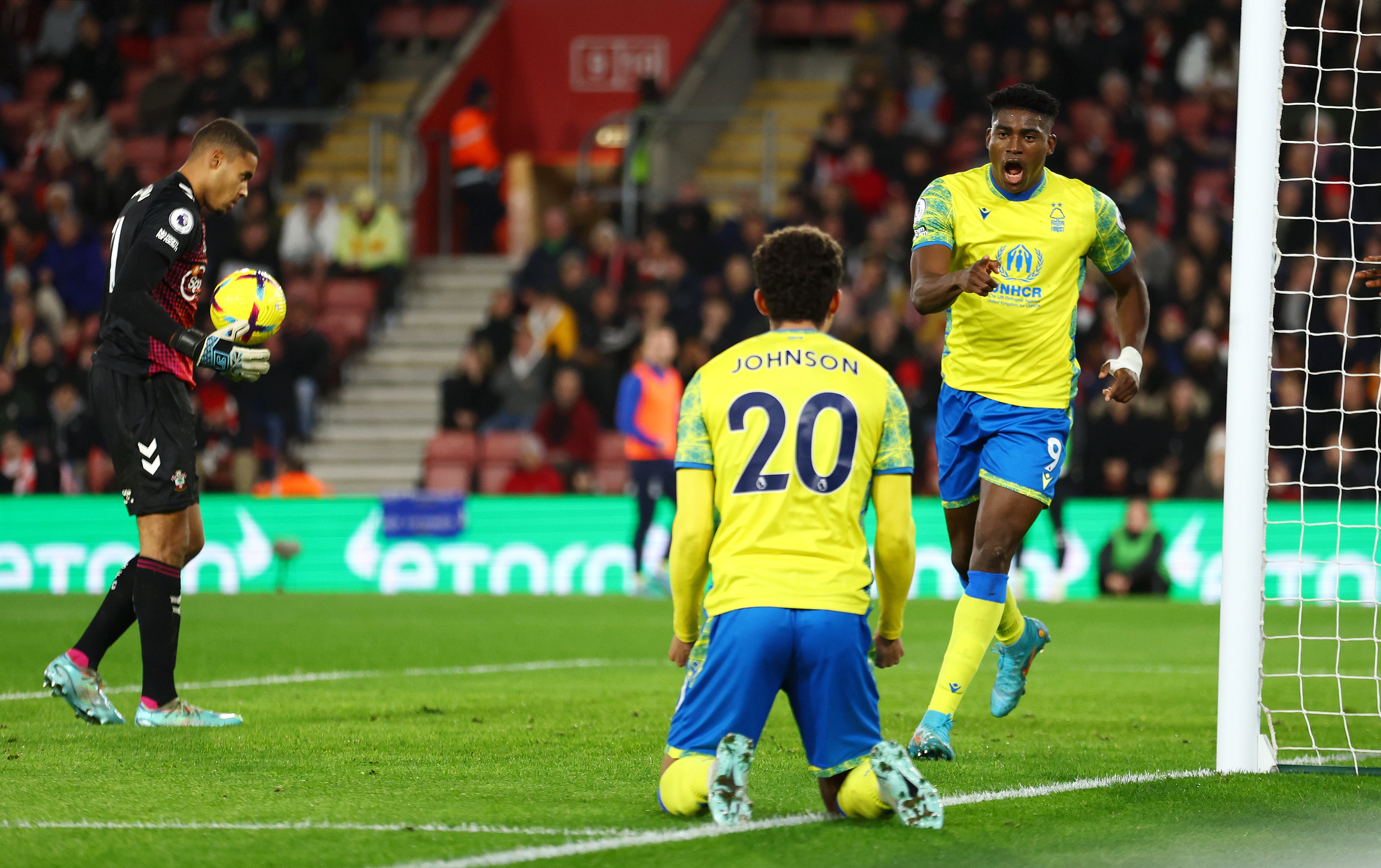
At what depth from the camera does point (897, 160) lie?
18375mm

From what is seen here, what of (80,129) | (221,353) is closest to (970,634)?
(221,353)

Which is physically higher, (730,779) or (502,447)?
(502,447)

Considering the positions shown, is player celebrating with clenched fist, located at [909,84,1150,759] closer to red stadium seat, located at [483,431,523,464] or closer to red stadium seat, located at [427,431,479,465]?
red stadium seat, located at [483,431,523,464]

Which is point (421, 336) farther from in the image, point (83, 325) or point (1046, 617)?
point (1046, 617)

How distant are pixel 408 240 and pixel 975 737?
1539cm

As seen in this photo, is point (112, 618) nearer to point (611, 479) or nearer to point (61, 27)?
point (611, 479)

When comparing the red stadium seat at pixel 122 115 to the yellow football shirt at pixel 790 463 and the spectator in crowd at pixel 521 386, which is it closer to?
the spectator in crowd at pixel 521 386

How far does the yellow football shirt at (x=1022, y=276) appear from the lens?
5941 mm

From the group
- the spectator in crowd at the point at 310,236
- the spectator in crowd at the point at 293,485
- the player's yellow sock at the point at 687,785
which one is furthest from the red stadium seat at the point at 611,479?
the player's yellow sock at the point at 687,785

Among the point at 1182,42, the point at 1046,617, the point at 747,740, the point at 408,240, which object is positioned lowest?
the point at 1046,617

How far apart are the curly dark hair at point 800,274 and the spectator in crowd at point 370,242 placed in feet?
50.6

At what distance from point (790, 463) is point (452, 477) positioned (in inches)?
504

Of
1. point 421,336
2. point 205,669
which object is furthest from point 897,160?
point 205,669

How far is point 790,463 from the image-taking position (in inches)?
168
